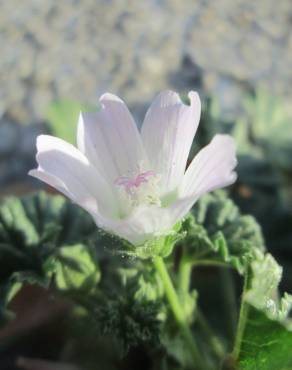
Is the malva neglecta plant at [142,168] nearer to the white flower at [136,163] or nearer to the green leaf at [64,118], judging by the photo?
the white flower at [136,163]

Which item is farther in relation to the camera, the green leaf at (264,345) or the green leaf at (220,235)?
the green leaf at (220,235)

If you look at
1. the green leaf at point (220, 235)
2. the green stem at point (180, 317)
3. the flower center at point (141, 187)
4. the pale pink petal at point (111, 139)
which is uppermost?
the pale pink petal at point (111, 139)

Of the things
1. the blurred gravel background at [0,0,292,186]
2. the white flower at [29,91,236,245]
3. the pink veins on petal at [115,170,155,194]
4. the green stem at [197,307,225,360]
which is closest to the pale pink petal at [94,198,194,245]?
the white flower at [29,91,236,245]

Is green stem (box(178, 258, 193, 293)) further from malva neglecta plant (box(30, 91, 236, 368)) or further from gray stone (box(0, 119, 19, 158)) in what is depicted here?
gray stone (box(0, 119, 19, 158))

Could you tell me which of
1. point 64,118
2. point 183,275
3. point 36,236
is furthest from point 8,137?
point 183,275

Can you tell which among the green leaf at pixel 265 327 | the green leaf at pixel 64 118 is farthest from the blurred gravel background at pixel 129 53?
the green leaf at pixel 265 327

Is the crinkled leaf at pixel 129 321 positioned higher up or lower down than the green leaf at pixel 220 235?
lower down

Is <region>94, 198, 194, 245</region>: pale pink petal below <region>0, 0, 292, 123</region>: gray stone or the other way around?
the other way around

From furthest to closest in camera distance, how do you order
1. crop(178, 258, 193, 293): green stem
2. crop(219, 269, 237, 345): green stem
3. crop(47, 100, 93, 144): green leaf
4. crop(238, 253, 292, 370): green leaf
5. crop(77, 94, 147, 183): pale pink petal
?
crop(47, 100, 93, 144): green leaf < crop(219, 269, 237, 345): green stem < crop(178, 258, 193, 293): green stem < crop(77, 94, 147, 183): pale pink petal < crop(238, 253, 292, 370): green leaf

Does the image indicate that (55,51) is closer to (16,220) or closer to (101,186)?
(16,220)
